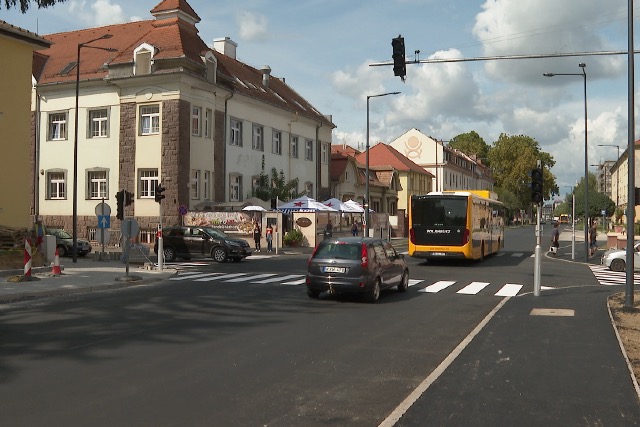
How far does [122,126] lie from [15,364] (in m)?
33.7

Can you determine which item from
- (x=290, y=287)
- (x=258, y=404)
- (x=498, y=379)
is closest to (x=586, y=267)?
(x=290, y=287)

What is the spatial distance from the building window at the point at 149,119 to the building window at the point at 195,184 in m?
3.23

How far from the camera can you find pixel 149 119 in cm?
3978

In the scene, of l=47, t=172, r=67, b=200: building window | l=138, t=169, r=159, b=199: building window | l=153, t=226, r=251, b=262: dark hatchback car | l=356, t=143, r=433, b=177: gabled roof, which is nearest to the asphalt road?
l=153, t=226, r=251, b=262: dark hatchback car

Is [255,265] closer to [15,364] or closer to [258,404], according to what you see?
[15,364]

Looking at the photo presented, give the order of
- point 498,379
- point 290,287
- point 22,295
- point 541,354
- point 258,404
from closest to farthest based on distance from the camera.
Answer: point 258,404, point 498,379, point 541,354, point 22,295, point 290,287

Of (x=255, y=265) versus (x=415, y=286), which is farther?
(x=255, y=265)

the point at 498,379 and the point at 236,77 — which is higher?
the point at 236,77

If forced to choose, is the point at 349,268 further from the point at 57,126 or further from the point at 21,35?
the point at 57,126

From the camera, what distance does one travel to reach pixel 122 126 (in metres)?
40.2

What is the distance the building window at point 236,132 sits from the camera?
44250mm

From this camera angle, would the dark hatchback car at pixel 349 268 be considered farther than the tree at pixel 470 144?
No

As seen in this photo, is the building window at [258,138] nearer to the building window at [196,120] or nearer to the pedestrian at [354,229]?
the building window at [196,120]

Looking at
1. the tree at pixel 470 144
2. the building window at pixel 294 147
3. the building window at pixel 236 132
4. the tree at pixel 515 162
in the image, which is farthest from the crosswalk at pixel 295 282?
the tree at pixel 470 144
